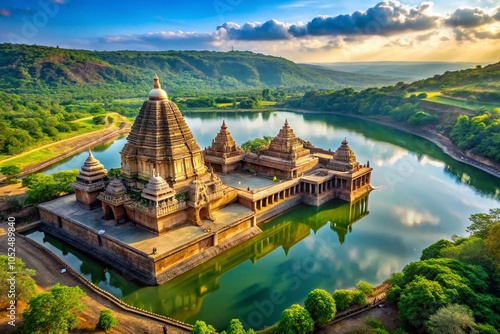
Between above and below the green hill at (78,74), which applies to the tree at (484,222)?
below

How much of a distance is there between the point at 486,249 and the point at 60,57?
141m

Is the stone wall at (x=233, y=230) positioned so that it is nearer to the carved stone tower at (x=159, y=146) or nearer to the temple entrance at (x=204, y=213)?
the temple entrance at (x=204, y=213)

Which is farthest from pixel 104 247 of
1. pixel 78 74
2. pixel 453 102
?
pixel 78 74

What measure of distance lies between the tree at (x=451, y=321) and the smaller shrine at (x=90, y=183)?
21164 mm

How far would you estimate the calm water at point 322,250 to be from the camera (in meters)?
18.6

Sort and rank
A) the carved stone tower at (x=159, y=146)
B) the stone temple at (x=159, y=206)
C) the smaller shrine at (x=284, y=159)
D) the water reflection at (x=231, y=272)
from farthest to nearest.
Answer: the smaller shrine at (x=284, y=159) < the carved stone tower at (x=159, y=146) < the stone temple at (x=159, y=206) < the water reflection at (x=231, y=272)

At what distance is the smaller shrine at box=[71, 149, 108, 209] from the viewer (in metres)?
24.5

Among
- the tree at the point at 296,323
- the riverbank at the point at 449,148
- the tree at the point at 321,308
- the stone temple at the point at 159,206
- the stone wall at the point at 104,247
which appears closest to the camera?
the tree at the point at 296,323

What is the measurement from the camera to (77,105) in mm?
88812

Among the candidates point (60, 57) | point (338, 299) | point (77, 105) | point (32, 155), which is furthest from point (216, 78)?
point (338, 299)

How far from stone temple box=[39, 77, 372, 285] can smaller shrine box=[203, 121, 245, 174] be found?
154 inches

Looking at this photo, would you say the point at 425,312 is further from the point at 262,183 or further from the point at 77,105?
the point at 77,105

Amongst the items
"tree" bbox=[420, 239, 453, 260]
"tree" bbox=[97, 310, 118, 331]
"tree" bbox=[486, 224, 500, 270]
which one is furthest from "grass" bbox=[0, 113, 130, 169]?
"tree" bbox=[486, 224, 500, 270]

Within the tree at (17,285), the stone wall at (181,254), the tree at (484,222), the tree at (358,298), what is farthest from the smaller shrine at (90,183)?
the tree at (484,222)
